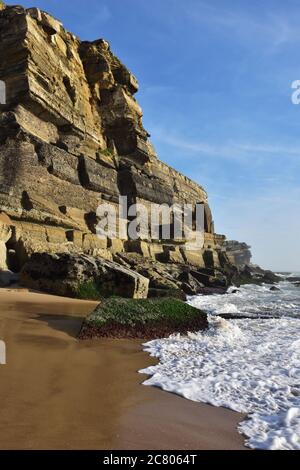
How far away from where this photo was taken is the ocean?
3.75 m

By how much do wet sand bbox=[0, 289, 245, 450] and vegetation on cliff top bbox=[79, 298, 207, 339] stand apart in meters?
1.07

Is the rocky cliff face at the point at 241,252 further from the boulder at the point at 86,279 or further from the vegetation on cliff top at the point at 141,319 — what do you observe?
the vegetation on cliff top at the point at 141,319

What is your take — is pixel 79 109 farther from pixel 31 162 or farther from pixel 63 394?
pixel 63 394

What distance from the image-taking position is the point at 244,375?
5.43 metres

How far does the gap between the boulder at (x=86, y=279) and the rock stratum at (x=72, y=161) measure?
85mm

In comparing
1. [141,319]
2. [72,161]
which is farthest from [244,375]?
[72,161]

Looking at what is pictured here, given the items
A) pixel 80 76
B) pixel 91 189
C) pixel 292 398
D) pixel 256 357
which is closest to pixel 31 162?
pixel 91 189
